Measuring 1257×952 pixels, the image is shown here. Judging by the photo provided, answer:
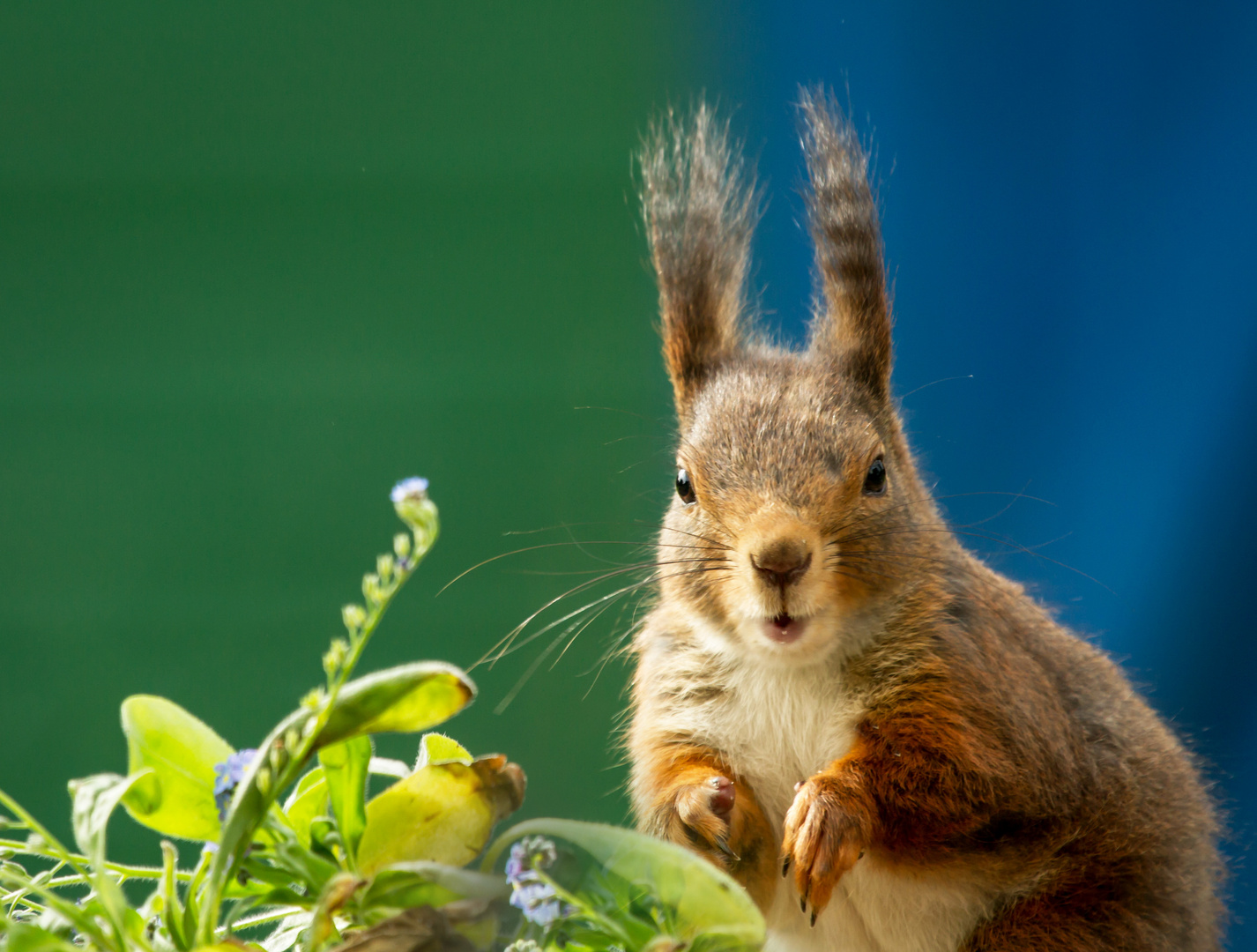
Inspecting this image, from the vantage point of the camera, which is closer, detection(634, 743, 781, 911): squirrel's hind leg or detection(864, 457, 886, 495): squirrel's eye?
detection(634, 743, 781, 911): squirrel's hind leg

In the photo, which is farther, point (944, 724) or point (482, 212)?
point (482, 212)

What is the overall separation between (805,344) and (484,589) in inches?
32.5

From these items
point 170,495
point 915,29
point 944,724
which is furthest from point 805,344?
point 170,495

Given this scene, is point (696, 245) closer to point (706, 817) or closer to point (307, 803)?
point (706, 817)

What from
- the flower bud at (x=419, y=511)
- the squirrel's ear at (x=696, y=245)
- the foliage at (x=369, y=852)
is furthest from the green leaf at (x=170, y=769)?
the squirrel's ear at (x=696, y=245)

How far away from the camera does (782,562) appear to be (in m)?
0.88

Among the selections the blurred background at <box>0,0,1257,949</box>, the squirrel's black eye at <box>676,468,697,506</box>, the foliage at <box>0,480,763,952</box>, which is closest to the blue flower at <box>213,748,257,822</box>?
the foliage at <box>0,480,763,952</box>

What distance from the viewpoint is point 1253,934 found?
155 cm

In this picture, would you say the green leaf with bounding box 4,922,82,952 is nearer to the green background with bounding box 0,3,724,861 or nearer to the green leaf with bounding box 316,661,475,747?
the green leaf with bounding box 316,661,475,747

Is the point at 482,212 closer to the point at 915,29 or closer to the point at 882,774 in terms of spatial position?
the point at 915,29

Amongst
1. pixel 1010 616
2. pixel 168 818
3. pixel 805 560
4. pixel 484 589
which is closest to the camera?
pixel 168 818

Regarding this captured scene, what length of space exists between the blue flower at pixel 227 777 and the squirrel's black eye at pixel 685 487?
0.52 metres

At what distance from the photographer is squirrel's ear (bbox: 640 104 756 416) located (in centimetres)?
114

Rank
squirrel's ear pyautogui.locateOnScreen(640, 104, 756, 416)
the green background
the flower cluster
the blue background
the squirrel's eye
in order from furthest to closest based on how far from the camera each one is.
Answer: the green background → the blue background → squirrel's ear pyautogui.locateOnScreen(640, 104, 756, 416) → the squirrel's eye → the flower cluster
